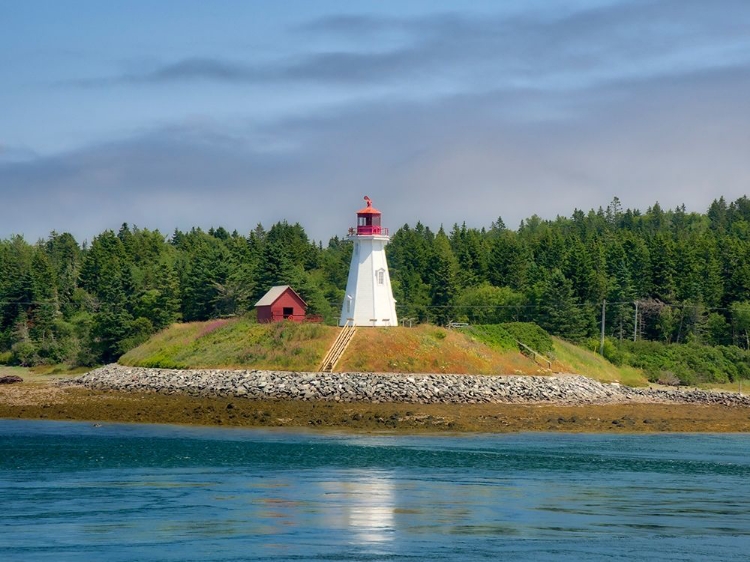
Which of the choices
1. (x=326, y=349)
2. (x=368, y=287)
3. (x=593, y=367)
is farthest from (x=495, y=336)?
(x=326, y=349)

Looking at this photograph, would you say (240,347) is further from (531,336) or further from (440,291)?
(440,291)

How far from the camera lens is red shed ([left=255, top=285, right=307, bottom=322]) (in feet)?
209

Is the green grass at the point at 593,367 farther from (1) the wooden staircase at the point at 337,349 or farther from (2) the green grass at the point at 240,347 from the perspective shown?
(2) the green grass at the point at 240,347

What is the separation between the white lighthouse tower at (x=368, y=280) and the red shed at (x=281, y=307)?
12.9 feet

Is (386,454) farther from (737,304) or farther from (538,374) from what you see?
(737,304)

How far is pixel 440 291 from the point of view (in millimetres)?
90875

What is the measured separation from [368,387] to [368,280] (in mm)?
11507

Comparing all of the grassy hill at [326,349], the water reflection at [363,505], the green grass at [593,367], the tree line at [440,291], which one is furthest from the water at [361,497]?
the tree line at [440,291]

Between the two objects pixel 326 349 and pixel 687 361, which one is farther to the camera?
pixel 687 361

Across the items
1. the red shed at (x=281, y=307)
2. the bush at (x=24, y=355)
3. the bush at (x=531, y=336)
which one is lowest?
the bush at (x=24, y=355)

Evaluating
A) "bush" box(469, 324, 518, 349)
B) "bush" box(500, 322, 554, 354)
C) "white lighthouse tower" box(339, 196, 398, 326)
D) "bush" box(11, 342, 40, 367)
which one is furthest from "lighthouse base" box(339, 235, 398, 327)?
"bush" box(11, 342, 40, 367)

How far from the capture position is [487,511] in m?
25.0

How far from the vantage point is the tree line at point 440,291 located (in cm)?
8019

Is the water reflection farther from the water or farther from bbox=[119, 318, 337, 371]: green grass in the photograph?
bbox=[119, 318, 337, 371]: green grass
